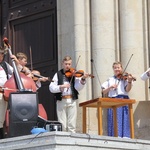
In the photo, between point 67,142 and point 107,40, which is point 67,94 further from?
point 67,142

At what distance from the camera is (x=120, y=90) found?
11.6 m

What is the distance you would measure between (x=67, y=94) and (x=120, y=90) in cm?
80

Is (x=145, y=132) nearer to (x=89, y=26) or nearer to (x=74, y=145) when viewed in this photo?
(x=89, y=26)

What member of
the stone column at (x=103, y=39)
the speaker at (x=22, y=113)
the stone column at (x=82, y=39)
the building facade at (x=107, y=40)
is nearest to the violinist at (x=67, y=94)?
the building facade at (x=107, y=40)

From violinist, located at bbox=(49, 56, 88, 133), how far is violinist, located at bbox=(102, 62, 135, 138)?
46cm

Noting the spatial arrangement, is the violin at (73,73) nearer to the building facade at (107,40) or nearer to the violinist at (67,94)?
the violinist at (67,94)

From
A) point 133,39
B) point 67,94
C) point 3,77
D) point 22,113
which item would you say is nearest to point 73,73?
point 67,94

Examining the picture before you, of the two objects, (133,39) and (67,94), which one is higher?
(133,39)

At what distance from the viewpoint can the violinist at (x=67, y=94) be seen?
37.3 feet

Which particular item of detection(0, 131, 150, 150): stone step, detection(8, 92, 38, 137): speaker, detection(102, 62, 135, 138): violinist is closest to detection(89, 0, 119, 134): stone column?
detection(102, 62, 135, 138): violinist

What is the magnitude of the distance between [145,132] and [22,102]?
2.75m

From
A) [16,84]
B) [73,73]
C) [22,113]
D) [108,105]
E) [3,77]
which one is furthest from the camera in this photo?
[73,73]

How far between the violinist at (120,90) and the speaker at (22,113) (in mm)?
1899

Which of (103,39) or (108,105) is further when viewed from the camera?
(103,39)
